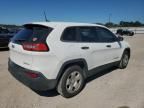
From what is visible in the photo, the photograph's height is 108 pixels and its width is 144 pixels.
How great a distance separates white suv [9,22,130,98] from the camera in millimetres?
3572

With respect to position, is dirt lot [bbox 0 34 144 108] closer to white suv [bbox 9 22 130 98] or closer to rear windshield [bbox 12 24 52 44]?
white suv [bbox 9 22 130 98]

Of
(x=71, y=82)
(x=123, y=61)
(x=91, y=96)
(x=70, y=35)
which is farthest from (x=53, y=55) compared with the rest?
(x=123, y=61)

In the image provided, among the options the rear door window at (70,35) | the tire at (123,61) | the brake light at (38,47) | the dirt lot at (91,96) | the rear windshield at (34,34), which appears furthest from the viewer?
the tire at (123,61)

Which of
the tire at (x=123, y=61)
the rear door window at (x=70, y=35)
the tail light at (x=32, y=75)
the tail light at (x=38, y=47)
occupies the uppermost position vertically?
the rear door window at (x=70, y=35)

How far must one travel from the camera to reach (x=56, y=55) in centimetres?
366

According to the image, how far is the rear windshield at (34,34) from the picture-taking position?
3628mm

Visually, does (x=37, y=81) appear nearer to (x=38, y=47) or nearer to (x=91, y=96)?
(x=38, y=47)

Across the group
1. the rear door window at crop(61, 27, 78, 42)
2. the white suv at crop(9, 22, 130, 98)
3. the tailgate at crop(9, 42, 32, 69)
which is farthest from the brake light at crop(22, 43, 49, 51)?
the rear door window at crop(61, 27, 78, 42)

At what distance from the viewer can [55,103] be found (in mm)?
3898

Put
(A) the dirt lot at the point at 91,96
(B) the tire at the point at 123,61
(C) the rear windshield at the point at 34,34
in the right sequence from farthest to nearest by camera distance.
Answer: (B) the tire at the point at 123,61, (A) the dirt lot at the point at 91,96, (C) the rear windshield at the point at 34,34

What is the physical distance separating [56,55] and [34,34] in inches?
27.0

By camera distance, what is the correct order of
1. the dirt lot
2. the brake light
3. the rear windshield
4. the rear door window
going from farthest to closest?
the rear door window → the dirt lot → the rear windshield → the brake light


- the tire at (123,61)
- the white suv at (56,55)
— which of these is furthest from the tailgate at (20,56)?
the tire at (123,61)

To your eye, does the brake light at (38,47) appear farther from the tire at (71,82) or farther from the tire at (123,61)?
the tire at (123,61)
